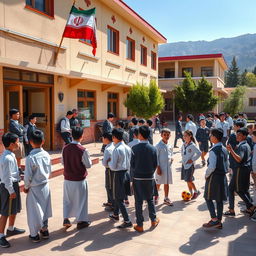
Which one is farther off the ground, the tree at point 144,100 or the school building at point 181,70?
the school building at point 181,70

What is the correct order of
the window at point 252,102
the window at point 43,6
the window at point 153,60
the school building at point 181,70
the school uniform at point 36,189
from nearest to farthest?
the school uniform at point 36,189 → the window at point 43,6 → the window at point 153,60 → the school building at point 181,70 → the window at point 252,102

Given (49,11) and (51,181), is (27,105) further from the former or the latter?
(51,181)

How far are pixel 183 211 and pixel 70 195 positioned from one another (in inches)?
89.8

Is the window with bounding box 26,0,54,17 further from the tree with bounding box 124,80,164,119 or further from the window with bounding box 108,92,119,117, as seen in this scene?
the window with bounding box 108,92,119,117

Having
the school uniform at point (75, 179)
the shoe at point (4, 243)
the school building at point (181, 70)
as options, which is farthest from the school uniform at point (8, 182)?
the school building at point (181, 70)

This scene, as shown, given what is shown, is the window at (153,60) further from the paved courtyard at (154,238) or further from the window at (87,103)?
the paved courtyard at (154,238)

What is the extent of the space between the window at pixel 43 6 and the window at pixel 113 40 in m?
4.84

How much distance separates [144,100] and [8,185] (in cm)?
1113

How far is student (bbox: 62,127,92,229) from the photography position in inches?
176

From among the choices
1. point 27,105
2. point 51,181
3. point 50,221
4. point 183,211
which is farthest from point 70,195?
point 27,105

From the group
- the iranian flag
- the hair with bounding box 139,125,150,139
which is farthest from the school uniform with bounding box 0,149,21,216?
the iranian flag

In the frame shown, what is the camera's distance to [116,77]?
15.6 m

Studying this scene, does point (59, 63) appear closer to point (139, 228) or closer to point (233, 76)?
point (139, 228)

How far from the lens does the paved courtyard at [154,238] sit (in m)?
3.93
